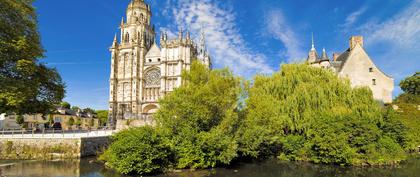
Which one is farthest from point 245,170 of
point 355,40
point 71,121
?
point 71,121

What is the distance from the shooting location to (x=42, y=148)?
66.3ft

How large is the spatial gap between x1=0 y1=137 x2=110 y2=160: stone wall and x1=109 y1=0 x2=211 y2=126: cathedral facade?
95.6 feet

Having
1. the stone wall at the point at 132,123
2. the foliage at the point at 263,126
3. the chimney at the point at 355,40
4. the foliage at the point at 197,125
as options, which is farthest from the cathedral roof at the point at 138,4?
the foliage at the point at 197,125

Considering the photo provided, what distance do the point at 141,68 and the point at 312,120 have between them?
4041 cm

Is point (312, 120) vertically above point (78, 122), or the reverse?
point (312, 120)

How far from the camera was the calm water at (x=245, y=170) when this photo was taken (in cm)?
1457

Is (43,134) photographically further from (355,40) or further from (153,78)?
(355,40)

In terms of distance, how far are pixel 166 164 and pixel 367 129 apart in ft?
41.1

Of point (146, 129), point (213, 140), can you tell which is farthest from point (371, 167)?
point (146, 129)

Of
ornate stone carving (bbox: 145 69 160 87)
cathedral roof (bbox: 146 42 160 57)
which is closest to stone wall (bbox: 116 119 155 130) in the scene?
ornate stone carving (bbox: 145 69 160 87)

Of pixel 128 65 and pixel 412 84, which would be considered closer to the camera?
pixel 412 84

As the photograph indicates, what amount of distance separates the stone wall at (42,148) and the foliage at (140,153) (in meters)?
6.95

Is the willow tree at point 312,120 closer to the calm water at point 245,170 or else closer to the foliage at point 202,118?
the calm water at point 245,170

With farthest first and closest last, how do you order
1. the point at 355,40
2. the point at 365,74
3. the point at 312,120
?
the point at 355,40, the point at 365,74, the point at 312,120
